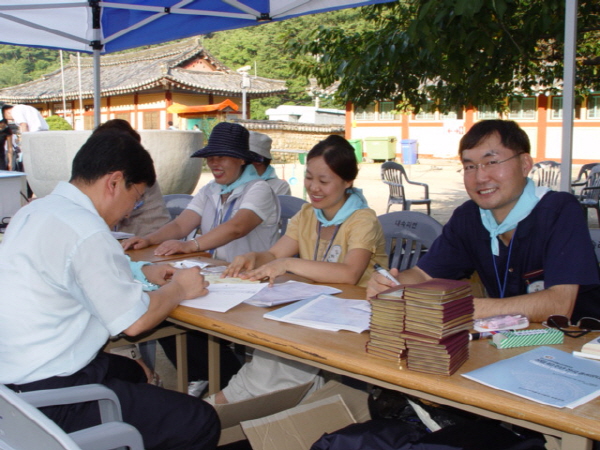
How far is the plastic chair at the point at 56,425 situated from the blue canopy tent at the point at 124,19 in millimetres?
3263

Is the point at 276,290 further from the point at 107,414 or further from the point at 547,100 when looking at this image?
the point at 547,100

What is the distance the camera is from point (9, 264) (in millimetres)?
1632

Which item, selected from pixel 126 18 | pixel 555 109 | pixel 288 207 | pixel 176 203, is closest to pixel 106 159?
pixel 288 207

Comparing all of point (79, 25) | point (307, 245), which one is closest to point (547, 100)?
point (79, 25)

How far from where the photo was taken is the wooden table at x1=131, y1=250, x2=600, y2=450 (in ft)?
3.91

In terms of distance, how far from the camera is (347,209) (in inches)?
109

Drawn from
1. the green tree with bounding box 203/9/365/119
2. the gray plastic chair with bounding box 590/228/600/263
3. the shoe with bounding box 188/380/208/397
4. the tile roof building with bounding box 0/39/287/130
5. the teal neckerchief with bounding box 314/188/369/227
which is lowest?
the shoe with bounding box 188/380/208/397

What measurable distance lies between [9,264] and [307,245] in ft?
5.05

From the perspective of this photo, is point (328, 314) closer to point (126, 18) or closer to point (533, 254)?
point (533, 254)

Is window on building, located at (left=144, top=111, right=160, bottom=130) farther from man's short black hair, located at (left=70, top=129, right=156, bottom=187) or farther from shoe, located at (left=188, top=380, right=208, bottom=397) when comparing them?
man's short black hair, located at (left=70, top=129, right=156, bottom=187)

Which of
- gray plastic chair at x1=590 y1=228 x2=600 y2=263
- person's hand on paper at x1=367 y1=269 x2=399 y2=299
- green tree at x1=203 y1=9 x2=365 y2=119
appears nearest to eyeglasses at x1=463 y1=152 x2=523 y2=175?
person's hand on paper at x1=367 y1=269 x2=399 y2=299

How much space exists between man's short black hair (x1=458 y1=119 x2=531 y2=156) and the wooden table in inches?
30.0

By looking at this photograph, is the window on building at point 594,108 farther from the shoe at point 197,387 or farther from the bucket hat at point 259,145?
the shoe at point 197,387

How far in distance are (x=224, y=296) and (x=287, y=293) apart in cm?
24
